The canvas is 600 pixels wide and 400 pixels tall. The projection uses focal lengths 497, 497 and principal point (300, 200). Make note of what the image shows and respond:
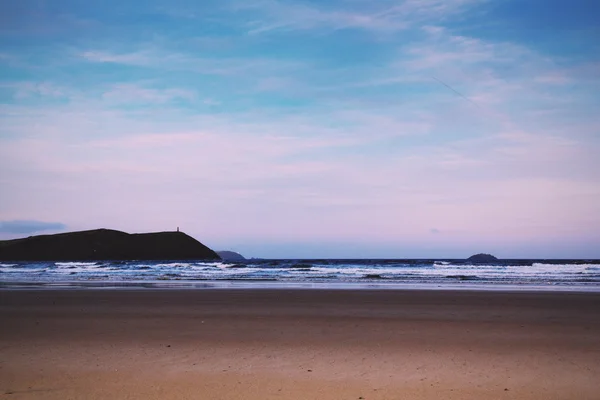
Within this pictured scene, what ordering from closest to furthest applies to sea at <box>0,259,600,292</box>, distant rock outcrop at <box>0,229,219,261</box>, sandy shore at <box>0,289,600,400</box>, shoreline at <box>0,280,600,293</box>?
sandy shore at <box>0,289,600,400</box>, shoreline at <box>0,280,600,293</box>, sea at <box>0,259,600,292</box>, distant rock outcrop at <box>0,229,219,261</box>

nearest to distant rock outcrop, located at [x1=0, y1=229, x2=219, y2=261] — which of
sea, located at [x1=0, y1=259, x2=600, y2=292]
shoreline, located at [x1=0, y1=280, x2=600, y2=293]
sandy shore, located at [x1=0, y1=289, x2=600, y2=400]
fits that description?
sea, located at [x1=0, y1=259, x2=600, y2=292]

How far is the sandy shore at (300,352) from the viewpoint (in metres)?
5.93

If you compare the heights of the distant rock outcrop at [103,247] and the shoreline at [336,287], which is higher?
the distant rock outcrop at [103,247]

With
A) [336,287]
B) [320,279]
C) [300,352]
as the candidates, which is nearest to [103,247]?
[320,279]

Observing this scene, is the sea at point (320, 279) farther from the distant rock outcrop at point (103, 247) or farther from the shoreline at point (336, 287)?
the distant rock outcrop at point (103, 247)

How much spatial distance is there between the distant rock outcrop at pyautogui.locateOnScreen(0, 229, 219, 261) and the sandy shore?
9049 cm

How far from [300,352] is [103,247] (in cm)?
10090

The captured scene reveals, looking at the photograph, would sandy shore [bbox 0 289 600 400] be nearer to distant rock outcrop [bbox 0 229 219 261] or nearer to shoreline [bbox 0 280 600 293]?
shoreline [bbox 0 280 600 293]

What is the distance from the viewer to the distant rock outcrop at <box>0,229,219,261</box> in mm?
96569

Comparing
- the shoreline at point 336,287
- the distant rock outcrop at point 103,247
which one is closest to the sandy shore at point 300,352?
the shoreline at point 336,287

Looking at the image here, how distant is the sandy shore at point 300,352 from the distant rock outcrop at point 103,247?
90.5 meters

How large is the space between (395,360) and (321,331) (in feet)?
9.56

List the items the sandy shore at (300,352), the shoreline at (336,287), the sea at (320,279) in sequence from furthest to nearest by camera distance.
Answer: the sea at (320,279), the shoreline at (336,287), the sandy shore at (300,352)

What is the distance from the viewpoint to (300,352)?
804cm
